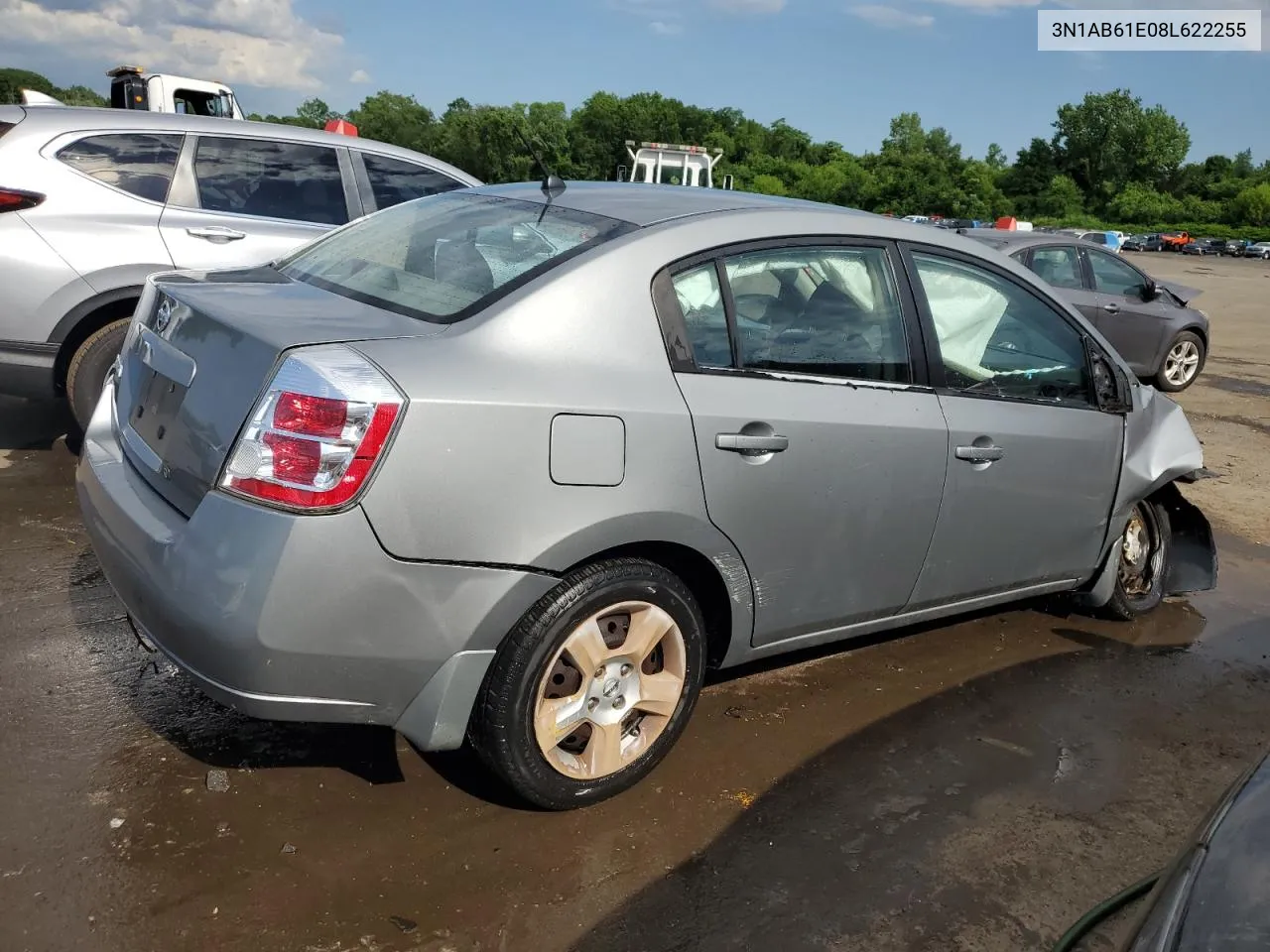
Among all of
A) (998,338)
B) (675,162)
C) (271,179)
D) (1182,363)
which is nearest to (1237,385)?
(1182,363)

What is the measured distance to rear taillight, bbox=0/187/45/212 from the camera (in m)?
4.82

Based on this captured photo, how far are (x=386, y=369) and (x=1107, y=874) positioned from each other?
2303 millimetres

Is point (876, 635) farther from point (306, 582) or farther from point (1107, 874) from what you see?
point (306, 582)

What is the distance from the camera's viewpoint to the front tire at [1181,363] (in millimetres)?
11109

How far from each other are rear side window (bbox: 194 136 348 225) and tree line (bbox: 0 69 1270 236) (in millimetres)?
70202

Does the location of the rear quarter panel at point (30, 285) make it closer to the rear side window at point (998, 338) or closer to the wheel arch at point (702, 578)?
the wheel arch at point (702, 578)

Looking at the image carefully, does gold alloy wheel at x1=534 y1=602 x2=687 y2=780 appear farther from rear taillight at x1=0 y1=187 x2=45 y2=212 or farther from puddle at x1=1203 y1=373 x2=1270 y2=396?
puddle at x1=1203 y1=373 x2=1270 y2=396

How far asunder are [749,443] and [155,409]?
1.60 meters

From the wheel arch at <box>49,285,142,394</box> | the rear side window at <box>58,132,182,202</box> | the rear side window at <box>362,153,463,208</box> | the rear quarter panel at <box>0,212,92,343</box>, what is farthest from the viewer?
the rear side window at <box>362,153,463,208</box>

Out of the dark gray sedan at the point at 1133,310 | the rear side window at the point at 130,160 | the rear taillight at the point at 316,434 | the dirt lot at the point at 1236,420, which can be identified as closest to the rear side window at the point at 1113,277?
the dark gray sedan at the point at 1133,310

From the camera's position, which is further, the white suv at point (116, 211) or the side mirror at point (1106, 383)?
the white suv at point (116, 211)

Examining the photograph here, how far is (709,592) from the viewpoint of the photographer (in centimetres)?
301

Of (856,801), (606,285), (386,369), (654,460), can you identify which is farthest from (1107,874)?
(386,369)

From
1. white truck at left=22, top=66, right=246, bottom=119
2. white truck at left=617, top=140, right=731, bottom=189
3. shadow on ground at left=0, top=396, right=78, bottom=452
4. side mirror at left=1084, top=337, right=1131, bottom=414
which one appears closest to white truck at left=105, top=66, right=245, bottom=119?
white truck at left=22, top=66, right=246, bottom=119
